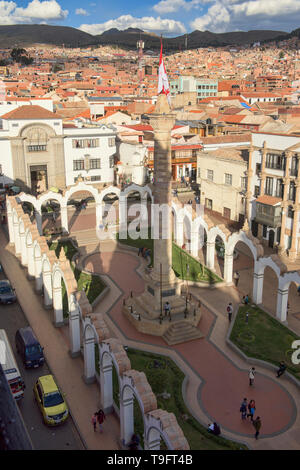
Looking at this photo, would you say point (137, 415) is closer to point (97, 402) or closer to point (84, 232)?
point (97, 402)

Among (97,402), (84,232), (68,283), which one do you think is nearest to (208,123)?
(84,232)

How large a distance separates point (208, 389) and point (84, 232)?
28.9 m

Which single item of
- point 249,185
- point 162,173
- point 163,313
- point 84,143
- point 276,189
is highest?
point 162,173

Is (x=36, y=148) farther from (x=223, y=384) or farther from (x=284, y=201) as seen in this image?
(x=223, y=384)

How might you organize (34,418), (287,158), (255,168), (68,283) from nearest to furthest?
1. (34,418)
2. (68,283)
3. (287,158)
4. (255,168)

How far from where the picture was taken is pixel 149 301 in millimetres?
33844

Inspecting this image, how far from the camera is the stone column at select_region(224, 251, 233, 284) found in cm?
3800

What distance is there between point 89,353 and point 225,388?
25.8ft

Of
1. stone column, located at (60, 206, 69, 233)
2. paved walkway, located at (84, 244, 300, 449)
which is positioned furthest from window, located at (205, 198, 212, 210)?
paved walkway, located at (84, 244, 300, 449)

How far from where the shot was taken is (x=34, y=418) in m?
22.5

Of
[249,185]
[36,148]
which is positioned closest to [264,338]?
[249,185]

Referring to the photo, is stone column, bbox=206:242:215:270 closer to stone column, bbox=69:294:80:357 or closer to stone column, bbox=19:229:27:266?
stone column, bbox=19:229:27:266

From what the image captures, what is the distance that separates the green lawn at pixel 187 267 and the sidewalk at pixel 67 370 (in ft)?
40.2

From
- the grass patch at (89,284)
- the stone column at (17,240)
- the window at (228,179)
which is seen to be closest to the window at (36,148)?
the stone column at (17,240)
